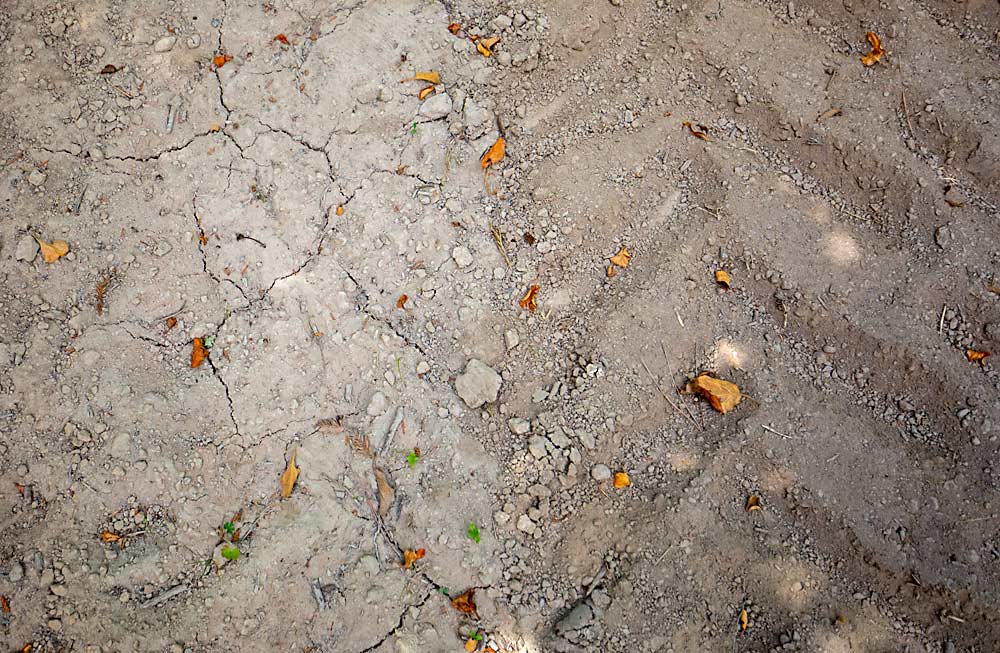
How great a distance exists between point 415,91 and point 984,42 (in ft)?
7.49

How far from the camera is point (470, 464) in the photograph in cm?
267

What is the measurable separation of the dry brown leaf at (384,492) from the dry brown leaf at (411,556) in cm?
16

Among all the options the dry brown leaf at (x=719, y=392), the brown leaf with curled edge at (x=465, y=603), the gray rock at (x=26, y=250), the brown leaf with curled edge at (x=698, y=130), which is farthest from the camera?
the brown leaf with curled edge at (x=698, y=130)

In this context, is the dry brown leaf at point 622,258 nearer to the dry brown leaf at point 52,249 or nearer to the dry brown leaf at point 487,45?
the dry brown leaf at point 487,45

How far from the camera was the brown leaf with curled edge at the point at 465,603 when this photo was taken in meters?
2.55

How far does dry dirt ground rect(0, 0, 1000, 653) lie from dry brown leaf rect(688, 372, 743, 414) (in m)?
0.05

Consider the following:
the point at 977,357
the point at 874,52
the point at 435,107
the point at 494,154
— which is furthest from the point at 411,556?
the point at 874,52

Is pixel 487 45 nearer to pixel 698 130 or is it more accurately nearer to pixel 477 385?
pixel 698 130

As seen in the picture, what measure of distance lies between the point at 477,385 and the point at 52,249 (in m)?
1.71

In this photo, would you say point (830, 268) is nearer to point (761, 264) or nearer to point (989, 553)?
point (761, 264)

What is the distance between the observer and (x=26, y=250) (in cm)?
278

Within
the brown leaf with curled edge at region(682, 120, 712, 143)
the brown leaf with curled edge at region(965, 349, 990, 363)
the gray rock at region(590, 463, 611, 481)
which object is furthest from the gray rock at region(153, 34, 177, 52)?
the brown leaf with curled edge at region(965, 349, 990, 363)

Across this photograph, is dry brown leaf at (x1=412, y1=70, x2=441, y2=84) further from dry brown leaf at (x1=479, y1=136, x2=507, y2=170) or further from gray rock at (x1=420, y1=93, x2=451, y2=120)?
dry brown leaf at (x1=479, y1=136, x2=507, y2=170)

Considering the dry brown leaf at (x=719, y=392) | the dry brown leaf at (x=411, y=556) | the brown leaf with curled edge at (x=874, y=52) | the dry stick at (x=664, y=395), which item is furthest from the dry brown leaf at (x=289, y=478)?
the brown leaf with curled edge at (x=874, y=52)
